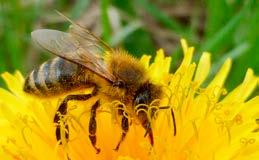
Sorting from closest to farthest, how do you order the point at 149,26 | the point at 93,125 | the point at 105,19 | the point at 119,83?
the point at 119,83 → the point at 93,125 → the point at 105,19 → the point at 149,26

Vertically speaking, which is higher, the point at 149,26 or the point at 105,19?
the point at 149,26

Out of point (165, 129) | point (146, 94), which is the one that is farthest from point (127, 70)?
point (165, 129)

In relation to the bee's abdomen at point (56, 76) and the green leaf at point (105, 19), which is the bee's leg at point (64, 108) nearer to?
the bee's abdomen at point (56, 76)

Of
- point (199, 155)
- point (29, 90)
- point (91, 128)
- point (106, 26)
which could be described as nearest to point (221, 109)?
point (199, 155)

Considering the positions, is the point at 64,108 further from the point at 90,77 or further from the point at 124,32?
the point at 124,32

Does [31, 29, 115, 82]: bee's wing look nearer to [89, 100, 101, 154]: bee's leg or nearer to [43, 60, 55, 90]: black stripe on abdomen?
[43, 60, 55, 90]: black stripe on abdomen

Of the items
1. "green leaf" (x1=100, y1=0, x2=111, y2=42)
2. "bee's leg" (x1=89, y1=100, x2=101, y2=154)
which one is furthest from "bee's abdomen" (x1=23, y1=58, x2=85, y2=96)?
"green leaf" (x1=100, y1=0, x2=111, y2=42)
